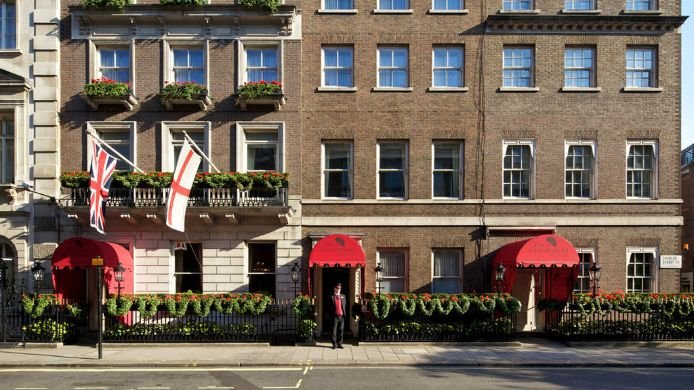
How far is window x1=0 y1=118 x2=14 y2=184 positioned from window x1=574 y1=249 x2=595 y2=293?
68.8 feet

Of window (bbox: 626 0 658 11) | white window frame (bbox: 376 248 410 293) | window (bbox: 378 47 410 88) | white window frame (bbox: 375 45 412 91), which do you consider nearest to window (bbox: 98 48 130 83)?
white window frame (bbox: 375 45 412 91)

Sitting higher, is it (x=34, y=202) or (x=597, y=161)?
(x=597, y=161)

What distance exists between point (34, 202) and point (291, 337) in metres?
10.4

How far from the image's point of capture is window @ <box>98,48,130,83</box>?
1858cm

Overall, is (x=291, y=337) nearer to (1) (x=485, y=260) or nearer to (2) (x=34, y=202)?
(1) (x=485, y=260)

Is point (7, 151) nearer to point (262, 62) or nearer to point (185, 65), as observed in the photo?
point (185, 65)

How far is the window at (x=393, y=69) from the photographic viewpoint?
18922 millimetres

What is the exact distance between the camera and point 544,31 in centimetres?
1872

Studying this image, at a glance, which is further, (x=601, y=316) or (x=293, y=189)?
(x=293, y=189)

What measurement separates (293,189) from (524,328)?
32.2 ft

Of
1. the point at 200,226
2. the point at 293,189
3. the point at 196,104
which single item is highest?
the point at 196,104

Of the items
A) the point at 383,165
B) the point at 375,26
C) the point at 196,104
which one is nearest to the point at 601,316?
the point at 383,165

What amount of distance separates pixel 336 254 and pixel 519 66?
32.6 feet

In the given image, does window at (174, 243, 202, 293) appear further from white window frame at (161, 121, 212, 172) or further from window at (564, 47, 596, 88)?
window at (564, 47, 596, 88)
